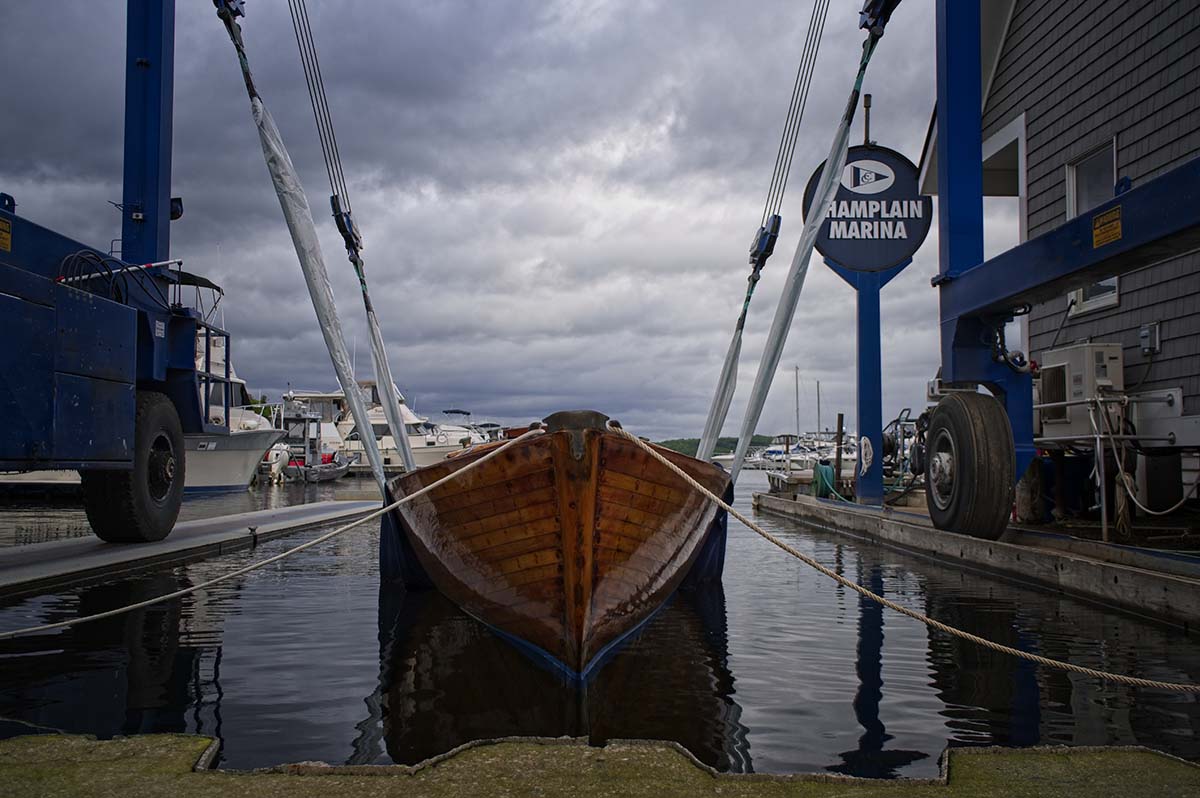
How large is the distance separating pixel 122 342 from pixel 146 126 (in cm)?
341

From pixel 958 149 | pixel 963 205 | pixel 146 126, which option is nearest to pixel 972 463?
pixel 963 205

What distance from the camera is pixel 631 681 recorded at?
485 cm

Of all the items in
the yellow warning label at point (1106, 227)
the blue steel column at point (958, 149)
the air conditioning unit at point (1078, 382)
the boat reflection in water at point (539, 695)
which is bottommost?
the boat reflection in water at point (539, 695)

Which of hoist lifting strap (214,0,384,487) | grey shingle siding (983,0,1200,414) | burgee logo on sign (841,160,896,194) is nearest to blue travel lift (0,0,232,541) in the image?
hoist lifting strap (214,0,384,487)

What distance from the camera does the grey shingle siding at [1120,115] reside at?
959cm

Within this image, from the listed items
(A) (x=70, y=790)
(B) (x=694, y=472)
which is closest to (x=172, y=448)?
(B) (x=694, y=472)

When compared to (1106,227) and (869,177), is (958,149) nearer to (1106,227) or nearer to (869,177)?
(1106,227)

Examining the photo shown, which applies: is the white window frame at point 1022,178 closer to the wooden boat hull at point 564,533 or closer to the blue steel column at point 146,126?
the wooden boat hull at point 564,533

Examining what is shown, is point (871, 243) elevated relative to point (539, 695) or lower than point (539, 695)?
elevated

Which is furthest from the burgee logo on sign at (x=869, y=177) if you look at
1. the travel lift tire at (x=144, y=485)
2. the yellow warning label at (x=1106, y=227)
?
the travel lift tire at (x=144, y=485)

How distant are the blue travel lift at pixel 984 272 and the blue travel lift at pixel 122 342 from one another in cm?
789

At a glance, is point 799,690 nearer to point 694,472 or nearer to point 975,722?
point 975,722

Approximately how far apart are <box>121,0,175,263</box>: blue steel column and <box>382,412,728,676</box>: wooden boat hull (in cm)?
629

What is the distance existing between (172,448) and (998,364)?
8.87 meters
